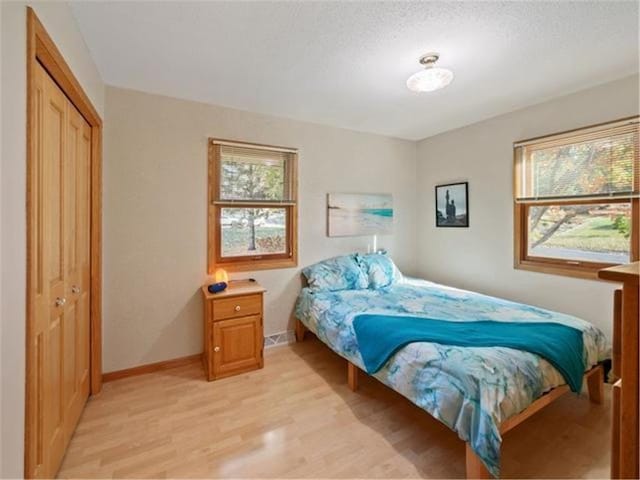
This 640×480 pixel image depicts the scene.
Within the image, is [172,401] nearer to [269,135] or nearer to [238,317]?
[238,317]

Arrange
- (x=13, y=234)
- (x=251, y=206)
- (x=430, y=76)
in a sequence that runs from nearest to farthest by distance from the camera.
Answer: (x=13, y=234)
(x=430, y=76)
(x=251, y=206)

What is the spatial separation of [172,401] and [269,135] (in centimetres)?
252

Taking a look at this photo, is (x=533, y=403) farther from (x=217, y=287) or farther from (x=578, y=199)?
(x=217, y=287)

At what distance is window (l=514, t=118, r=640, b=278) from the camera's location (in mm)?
2303

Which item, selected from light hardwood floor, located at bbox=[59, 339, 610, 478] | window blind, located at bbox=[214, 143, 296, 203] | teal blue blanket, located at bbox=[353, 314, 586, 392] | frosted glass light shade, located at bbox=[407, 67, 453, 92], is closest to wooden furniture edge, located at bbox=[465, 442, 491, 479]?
light hardwood floor, located at bbox=[59, 339, 610, 478]

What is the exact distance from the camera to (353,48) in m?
1.88

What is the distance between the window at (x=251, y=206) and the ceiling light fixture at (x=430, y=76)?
1.49 meters

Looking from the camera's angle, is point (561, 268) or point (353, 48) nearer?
point (353, 48)

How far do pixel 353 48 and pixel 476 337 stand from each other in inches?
78.7

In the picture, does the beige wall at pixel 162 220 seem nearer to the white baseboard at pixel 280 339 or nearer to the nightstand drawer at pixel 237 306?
the white baseboard at pixel 280 339

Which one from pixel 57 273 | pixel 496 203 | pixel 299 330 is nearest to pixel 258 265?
pixel 299 330

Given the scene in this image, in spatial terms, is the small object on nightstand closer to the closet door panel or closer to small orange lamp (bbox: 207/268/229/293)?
small orange lamp (bbox: 207/268/229/293)

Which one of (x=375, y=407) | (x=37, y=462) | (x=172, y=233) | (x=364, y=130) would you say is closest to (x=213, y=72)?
(x=172, y=233)

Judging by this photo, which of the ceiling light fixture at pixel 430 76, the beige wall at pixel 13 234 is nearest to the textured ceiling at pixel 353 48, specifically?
the ceiling light fixture at pixel 430 76
